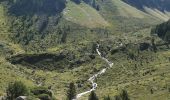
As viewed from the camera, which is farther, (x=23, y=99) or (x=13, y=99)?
(x=13, y=99)
